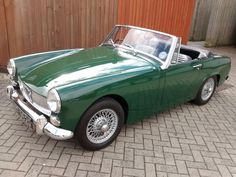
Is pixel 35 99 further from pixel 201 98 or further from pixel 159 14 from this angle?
pixel 159 14

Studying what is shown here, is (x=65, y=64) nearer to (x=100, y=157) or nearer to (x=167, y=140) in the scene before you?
(x=100, y=157)

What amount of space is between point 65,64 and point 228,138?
2.78 metres

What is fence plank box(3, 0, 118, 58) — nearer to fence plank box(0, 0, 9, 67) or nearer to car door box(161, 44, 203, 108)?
fence plank box(0, 0, 9, 67)

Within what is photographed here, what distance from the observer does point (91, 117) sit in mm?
3100

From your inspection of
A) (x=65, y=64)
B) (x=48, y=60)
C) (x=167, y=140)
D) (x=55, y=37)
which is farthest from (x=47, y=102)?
(x=55, y=37)

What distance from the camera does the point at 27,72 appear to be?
137 inches

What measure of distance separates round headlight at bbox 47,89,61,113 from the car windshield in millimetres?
1752

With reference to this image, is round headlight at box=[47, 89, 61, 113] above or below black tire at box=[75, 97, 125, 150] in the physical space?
above

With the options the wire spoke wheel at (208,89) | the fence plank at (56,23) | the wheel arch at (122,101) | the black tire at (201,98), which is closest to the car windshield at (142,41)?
the wheel arch at (122,101)

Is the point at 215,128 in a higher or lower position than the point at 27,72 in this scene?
lower

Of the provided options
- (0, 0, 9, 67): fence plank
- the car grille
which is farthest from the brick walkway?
(0, 0, 9, 67): fence plank

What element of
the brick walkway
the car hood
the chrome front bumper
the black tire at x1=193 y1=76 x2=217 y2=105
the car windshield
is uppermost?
the car windshield

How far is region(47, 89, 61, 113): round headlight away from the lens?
2.76 metres

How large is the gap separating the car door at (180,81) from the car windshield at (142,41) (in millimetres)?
229
